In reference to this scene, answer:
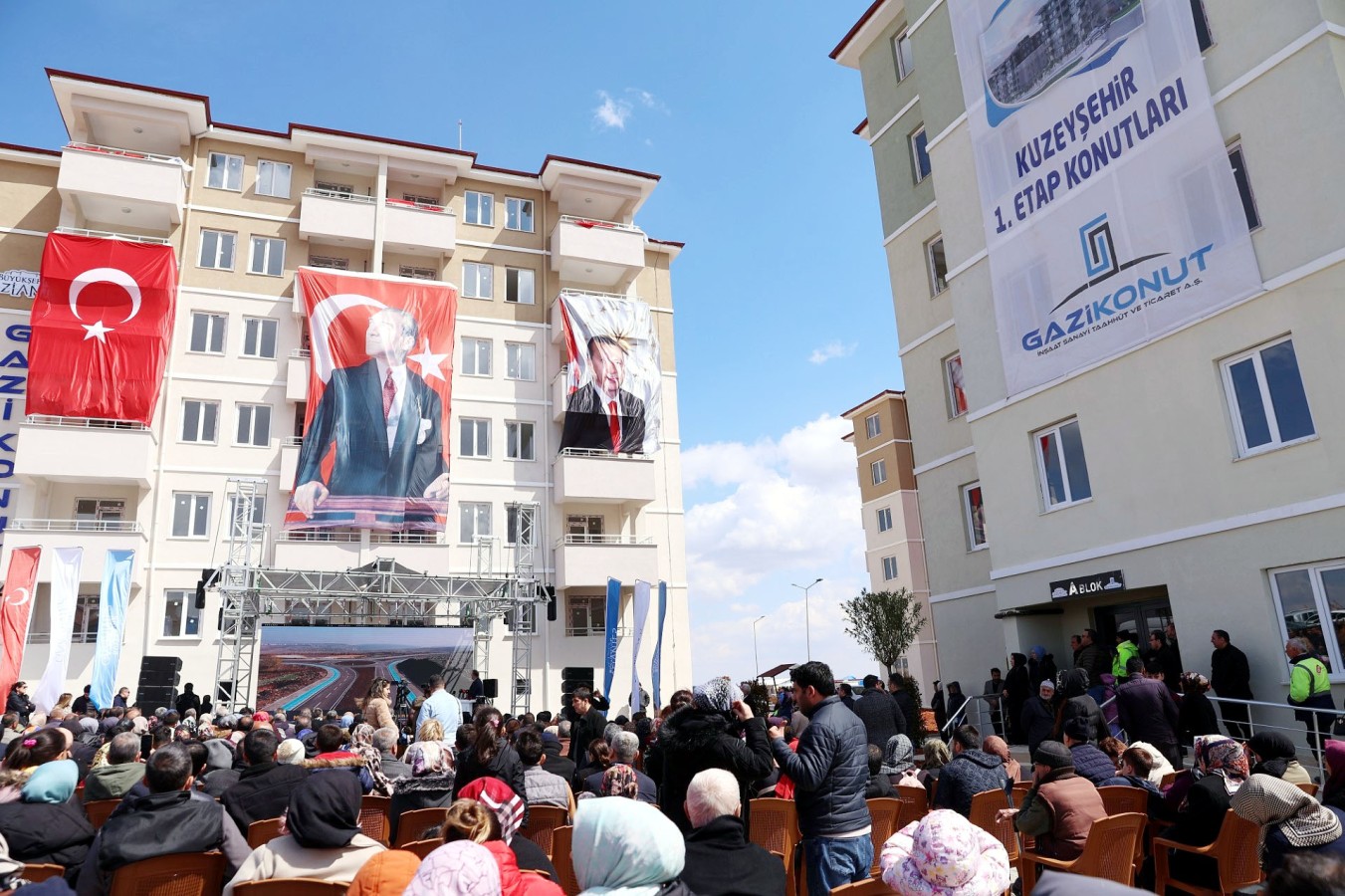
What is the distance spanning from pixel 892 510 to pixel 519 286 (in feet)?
80.7

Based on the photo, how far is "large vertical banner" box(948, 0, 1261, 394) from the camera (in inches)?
559

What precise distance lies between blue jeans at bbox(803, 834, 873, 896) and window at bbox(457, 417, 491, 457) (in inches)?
1033

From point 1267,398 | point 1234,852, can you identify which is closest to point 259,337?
point 1267,398

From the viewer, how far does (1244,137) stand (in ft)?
45.7

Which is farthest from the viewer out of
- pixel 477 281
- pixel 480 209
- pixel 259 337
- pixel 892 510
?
pixel 892 510

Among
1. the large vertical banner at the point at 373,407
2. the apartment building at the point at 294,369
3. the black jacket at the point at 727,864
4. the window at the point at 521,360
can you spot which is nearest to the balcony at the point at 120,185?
the apartment building at the point at 294,369

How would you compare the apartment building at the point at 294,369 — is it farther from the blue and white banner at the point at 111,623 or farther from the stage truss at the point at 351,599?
the blue and white banner at the point at 111,623

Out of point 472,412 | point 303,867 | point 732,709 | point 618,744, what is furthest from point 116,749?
point 472,412

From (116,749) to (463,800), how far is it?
418 centimetres

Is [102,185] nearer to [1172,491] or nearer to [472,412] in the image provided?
[472,412]

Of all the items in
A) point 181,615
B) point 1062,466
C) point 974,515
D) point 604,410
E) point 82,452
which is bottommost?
point 181,615

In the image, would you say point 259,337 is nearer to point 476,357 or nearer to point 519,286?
point 476,357

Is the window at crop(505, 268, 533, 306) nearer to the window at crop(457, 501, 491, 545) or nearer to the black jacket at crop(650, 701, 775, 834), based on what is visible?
the window at crop(457, 501, 491, 545)

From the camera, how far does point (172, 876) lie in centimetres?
473
